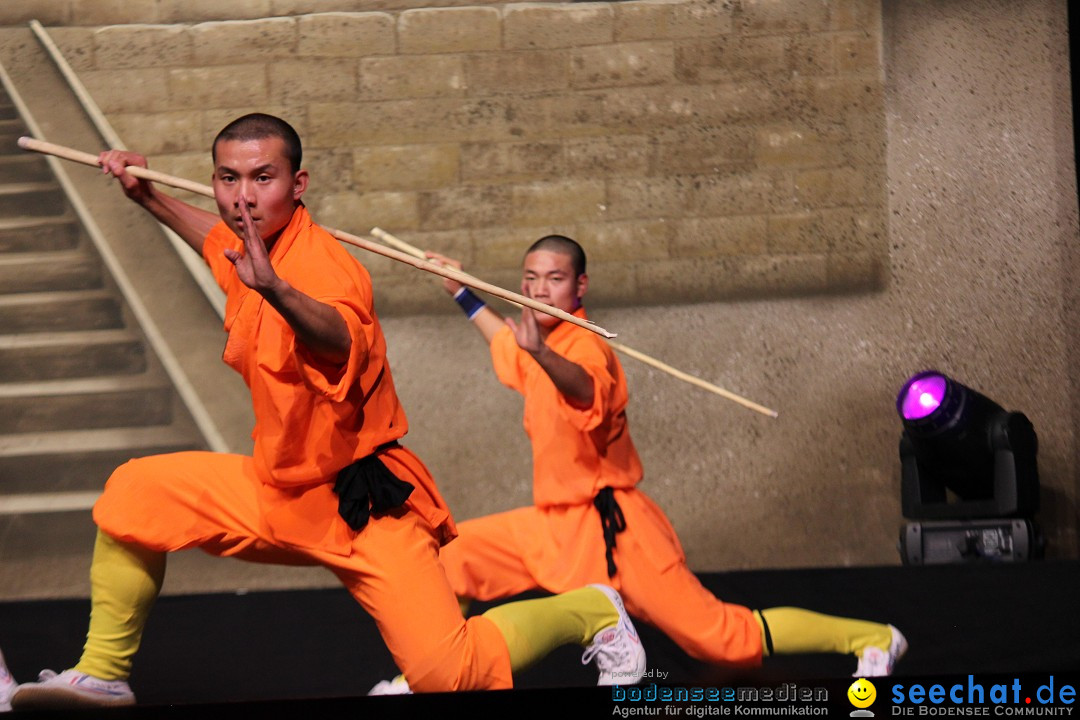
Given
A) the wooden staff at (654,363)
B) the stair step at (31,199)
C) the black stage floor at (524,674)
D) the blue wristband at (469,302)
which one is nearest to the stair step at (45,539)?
the black stage floor at (524,674)

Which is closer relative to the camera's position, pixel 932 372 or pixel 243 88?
pixel 932 372

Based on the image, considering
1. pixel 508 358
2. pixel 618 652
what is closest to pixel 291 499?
pixel 618 652

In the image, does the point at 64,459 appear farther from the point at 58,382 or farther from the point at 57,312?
the point at 57,312

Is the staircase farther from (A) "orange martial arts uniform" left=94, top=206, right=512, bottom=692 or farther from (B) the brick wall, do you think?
(A) "orange martial arts uniform" left=94, top=206, right=512, bottom=692

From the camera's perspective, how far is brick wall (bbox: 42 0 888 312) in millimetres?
3689

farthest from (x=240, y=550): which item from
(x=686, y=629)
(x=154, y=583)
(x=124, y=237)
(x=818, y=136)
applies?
(x=818, y=136)

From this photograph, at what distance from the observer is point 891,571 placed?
11.5ft

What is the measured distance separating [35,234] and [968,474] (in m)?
3.02

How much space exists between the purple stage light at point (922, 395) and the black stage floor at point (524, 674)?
0.48 meters

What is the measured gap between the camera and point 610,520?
266 cm

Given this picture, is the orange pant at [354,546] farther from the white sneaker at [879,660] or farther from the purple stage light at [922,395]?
the purple stage light at [922,395]

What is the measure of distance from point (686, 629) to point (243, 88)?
2300 mm

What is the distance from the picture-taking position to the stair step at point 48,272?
3.72 meters

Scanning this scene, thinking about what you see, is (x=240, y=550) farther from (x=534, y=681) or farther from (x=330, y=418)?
(x=534, y=681)
